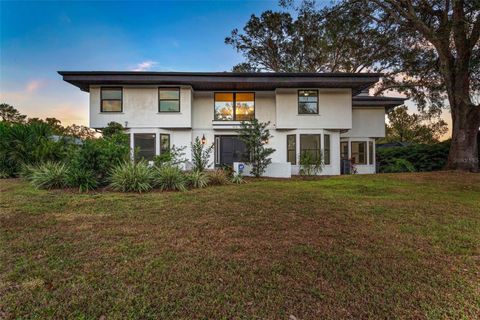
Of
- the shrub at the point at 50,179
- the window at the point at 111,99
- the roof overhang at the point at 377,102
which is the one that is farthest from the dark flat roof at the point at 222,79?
the shrub at the point at 50,179

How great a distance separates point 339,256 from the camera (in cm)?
322

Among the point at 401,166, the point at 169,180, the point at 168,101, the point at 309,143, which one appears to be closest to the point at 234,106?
the point at 168,101

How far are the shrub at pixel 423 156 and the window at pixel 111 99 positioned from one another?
17.3 metres

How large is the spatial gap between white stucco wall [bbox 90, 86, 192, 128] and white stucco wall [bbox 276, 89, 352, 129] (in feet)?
17.5

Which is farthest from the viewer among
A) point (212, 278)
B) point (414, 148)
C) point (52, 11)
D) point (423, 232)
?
point (414, 148)

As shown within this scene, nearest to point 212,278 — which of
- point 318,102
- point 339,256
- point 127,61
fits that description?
point 339,256

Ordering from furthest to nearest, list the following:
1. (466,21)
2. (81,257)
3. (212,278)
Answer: (466,21) → (81,257) → (212,278)

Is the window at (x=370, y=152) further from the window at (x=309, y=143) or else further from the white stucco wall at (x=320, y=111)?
the window at (x=309, y=143)

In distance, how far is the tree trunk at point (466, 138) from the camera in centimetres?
1203

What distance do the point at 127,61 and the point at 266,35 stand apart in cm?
1288

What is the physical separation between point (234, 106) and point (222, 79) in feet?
6.53

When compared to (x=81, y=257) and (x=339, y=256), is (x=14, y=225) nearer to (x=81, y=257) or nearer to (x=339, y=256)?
(x=81, y=257)

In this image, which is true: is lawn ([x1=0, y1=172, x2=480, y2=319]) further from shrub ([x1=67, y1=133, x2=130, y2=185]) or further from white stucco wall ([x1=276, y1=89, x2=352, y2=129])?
white stucco wall ([x1=276, y1=89, x2=352, y2=129])

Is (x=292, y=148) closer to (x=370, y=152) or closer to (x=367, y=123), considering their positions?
(x=367, y=123)
